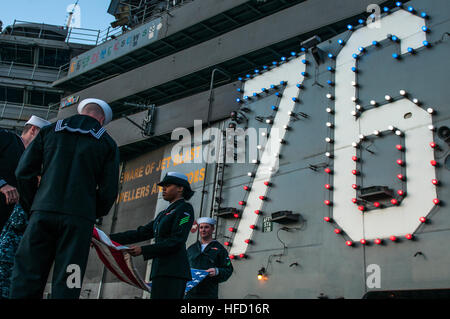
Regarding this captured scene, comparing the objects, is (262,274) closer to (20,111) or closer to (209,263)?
(209,263)

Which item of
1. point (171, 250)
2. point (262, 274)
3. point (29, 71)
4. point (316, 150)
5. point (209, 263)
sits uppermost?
point (29, 71)

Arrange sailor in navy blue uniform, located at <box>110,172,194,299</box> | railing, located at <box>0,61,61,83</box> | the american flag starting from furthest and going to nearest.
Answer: railing, located at <box>0,61,61,83</box>, sailor in navy blue uniform, located at <box>110,172,194,299</box>, the american flag

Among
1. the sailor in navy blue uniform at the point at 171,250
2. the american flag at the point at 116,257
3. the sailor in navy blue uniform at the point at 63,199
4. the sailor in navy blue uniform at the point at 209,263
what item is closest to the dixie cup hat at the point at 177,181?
the sailor in navy blue uniform at the point at 171,250

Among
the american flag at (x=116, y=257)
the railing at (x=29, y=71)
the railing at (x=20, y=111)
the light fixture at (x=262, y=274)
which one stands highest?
the railing at (x=29, y=71)

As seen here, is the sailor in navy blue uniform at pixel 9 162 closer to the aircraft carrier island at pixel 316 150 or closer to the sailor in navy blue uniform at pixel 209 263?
the aircraft carrier island at pixel 316 150

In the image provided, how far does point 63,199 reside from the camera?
351cm

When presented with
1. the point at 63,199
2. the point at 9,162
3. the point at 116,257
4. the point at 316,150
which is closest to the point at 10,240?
the point at 9,162

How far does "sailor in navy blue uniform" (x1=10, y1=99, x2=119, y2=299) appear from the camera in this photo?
3.35 m

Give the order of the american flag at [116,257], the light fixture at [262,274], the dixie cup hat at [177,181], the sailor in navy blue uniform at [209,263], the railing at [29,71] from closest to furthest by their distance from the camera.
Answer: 1. the american flag at [116,257]
2. the dixie cup hat at [177,181]
3. the sailor in navy blue uniform at [209,263]
4. the light fixture at [262,274]
5. the railing at [29,71]

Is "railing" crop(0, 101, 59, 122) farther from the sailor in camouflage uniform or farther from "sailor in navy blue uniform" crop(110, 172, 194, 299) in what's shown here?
"sailor in navy blue uniform" crop(110, 172, 194, 299)

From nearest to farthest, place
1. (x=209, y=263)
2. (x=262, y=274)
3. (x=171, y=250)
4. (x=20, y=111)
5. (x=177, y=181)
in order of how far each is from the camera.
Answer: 1. (x=171, y=250)
2. (x=177, y=181)
3. (x=209, y=263)
4. (x=262, y=274)
5. (x=20, y=111)

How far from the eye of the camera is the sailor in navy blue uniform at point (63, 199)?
132 inches

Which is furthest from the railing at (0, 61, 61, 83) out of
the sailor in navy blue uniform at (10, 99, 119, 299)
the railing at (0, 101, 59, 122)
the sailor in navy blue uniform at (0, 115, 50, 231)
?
the sailor in navy blue uniform at (10, 99, 119, 299)

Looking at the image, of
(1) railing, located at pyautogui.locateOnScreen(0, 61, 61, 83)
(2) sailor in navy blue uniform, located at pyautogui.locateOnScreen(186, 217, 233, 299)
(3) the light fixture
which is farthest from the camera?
(1) railing, located at pyautogui.locateOnScreen(0, 61, 61, 83)
